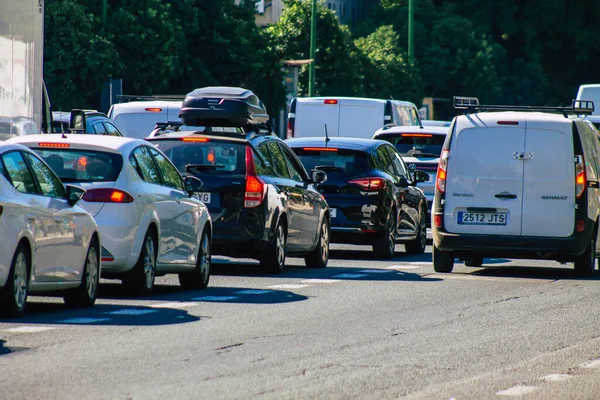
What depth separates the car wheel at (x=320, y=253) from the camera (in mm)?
20141

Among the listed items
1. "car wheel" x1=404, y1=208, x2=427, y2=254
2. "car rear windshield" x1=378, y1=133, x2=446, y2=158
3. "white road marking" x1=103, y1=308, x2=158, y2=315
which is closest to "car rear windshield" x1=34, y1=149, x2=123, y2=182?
"white road marking" x1=103, y1=308, x2=158, y2=315

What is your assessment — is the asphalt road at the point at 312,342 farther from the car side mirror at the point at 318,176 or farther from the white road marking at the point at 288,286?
the car side mirror at the point at 318,176

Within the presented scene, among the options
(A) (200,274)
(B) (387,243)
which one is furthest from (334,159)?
(A) (200,274)

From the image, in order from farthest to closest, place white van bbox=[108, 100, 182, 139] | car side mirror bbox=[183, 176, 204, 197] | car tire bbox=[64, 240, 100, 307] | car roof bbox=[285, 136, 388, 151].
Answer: white van bbox=[108, 100, 182, 139] < car roof bbox=[285, 136, 388, 151] < car side mirror bbox=[183, 176, 204, 197] < car tire bbox=[64, 240, 100, 307]

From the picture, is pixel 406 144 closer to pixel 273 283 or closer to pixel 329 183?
pixel 329 183

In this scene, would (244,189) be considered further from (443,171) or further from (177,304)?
(177,304)

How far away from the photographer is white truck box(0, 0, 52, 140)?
19.2 meters

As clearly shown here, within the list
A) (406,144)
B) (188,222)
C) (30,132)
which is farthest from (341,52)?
(188,222)

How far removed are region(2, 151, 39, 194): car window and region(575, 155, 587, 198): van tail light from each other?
7823 millimetres

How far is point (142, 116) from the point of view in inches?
1130

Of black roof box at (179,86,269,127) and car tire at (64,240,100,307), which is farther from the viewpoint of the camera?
black roof box at (179,86,269,127)

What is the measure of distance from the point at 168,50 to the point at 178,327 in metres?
40.4

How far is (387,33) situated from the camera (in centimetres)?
7850

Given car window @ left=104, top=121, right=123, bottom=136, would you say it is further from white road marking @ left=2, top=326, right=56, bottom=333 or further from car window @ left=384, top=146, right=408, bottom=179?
white road marking @ left=2, top=326, right=56, bottom=333
